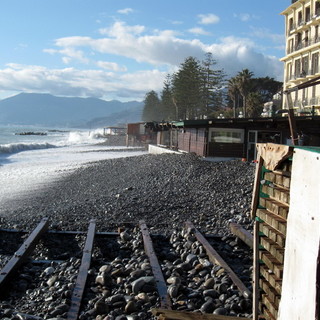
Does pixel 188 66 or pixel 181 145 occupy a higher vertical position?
pixel 188 66

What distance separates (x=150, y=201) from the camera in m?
14.5

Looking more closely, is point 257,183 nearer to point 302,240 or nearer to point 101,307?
point 302,240

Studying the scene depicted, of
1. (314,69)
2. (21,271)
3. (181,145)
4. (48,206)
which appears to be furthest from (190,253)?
(314,69)

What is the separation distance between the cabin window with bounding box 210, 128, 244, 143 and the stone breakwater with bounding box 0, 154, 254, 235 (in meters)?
5.77

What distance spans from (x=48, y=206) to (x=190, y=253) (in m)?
8.69

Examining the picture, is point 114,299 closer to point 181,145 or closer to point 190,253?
point 190,253

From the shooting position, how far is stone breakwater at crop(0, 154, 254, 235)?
1178cm

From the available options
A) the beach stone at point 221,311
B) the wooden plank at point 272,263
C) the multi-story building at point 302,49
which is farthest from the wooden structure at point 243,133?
the multi-story building at point 302,49

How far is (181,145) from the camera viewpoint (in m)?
37.0

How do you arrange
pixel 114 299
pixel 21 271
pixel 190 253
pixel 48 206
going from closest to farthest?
pixel 114 299, pixel 21 271, pixel 190 253, pixel 48 206

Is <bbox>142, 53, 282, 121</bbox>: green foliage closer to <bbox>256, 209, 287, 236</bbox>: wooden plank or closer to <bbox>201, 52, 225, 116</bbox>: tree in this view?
<bbox>201, 52, 225, 116</bbox>: tree

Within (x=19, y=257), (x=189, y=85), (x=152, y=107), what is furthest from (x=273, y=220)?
Answer: (x=152, y=107)

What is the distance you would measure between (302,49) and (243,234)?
54491 millimetres

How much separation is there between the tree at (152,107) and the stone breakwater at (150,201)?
361 feet
